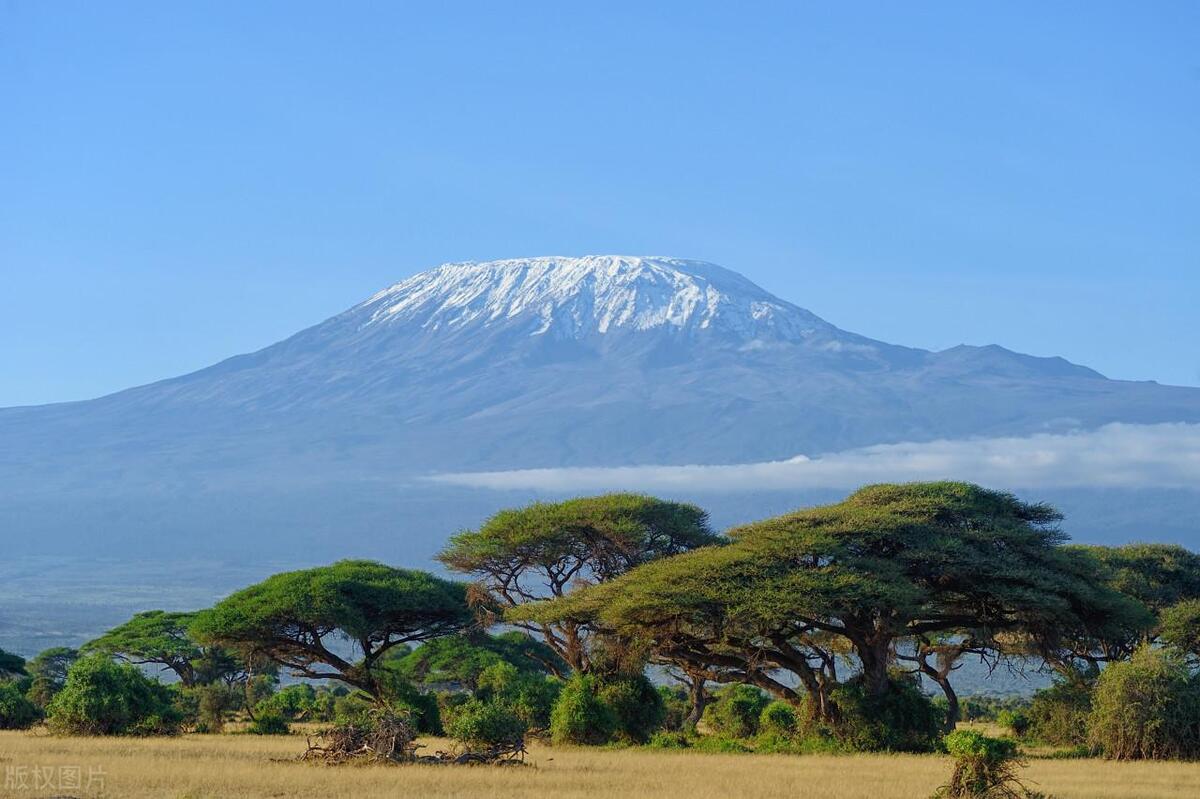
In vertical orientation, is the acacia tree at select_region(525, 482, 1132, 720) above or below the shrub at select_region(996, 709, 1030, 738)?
above

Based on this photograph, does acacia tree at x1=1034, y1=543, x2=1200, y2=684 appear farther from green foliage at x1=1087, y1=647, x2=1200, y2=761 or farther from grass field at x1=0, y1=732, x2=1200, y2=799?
grass field at x1=0, y1=732, x2=1200, y2=799

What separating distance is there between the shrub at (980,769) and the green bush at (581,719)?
44.5 ft

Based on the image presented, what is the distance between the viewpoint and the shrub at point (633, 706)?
39062mm

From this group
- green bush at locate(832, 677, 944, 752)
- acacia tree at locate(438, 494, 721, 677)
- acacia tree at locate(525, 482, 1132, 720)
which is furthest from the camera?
acacia tree at locate(438, 494, 721, 677)

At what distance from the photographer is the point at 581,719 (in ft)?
124

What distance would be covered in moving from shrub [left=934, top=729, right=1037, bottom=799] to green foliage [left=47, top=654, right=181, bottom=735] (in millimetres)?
20762

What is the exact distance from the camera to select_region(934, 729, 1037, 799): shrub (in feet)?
83.0

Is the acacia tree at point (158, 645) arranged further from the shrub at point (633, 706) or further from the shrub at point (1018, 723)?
the shrub at point (1018, 723)

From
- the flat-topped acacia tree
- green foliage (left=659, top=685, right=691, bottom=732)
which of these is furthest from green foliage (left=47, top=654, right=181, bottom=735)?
green foliage (left=659, top=685, right=691, bottom=732)

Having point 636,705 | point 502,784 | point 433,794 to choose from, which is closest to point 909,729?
point 636,705

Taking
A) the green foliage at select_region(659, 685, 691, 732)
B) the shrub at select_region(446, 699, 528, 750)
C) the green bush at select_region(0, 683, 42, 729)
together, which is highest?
the shrub at select_region(446, 699, 528, 750)

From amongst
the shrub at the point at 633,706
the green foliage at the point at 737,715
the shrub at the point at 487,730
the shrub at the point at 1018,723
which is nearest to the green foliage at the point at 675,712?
the green foliage at the point at 737,715

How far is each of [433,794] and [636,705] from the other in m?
14.7

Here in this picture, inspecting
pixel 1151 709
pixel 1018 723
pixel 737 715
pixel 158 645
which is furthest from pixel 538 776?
pixel 158 645
